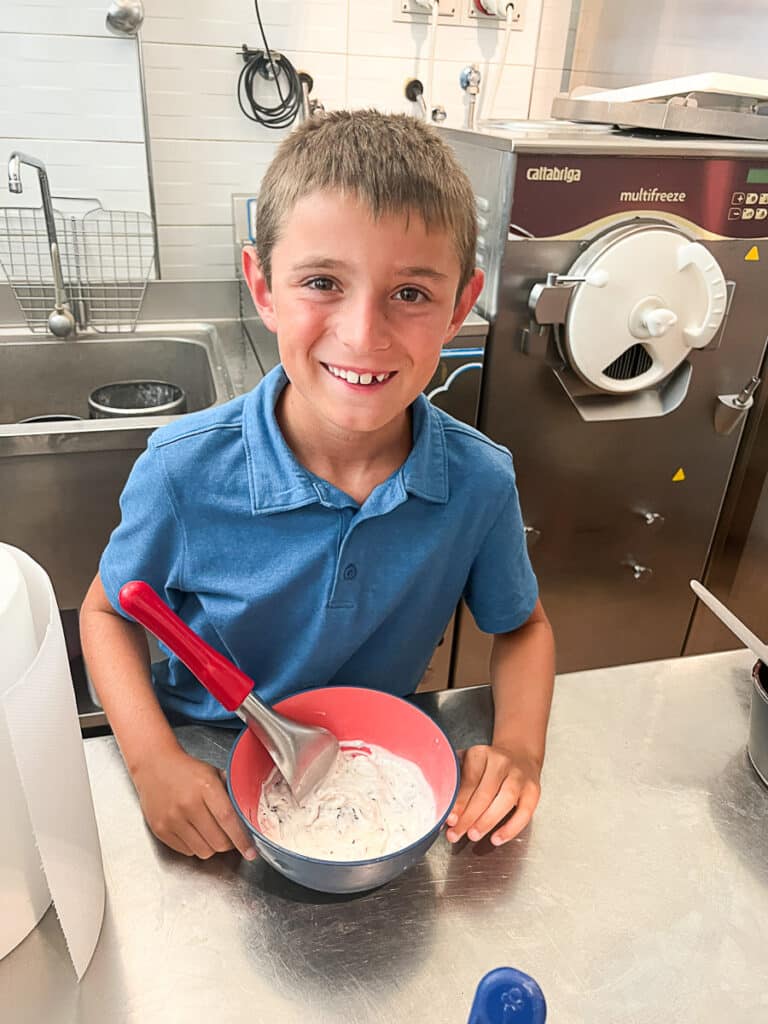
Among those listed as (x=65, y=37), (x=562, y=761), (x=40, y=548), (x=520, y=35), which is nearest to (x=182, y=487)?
(x=562, y=761)

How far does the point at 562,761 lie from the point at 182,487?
48cm

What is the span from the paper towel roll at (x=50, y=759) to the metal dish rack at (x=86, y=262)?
4.94 ft

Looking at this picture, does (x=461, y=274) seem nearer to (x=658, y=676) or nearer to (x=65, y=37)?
(x=658, y=676)

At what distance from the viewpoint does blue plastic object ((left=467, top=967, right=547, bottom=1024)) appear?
406 mm

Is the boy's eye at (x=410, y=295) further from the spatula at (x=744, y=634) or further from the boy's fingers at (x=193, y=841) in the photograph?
the boy's fingers at (x=193, y=841)

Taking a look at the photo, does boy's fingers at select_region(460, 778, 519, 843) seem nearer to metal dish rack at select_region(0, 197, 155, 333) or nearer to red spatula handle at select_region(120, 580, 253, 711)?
red spatula handle at select_region(120, 580, 253, 711)

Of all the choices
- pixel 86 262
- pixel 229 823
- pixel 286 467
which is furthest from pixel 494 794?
pixel 86 262

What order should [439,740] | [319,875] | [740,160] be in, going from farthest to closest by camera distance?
[740,160], [439,740], [319,875]

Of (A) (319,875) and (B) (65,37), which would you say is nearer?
(A) (319,875)

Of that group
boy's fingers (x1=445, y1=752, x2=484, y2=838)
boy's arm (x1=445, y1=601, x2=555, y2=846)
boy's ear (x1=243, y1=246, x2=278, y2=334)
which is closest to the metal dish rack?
boy's ear (x1=243, y1=246, x2=278, y2=334)

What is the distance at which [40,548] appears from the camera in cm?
160

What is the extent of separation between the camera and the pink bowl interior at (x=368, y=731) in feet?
2.22

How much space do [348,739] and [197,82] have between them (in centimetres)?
169

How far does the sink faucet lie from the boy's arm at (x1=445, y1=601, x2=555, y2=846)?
1.29 meters
